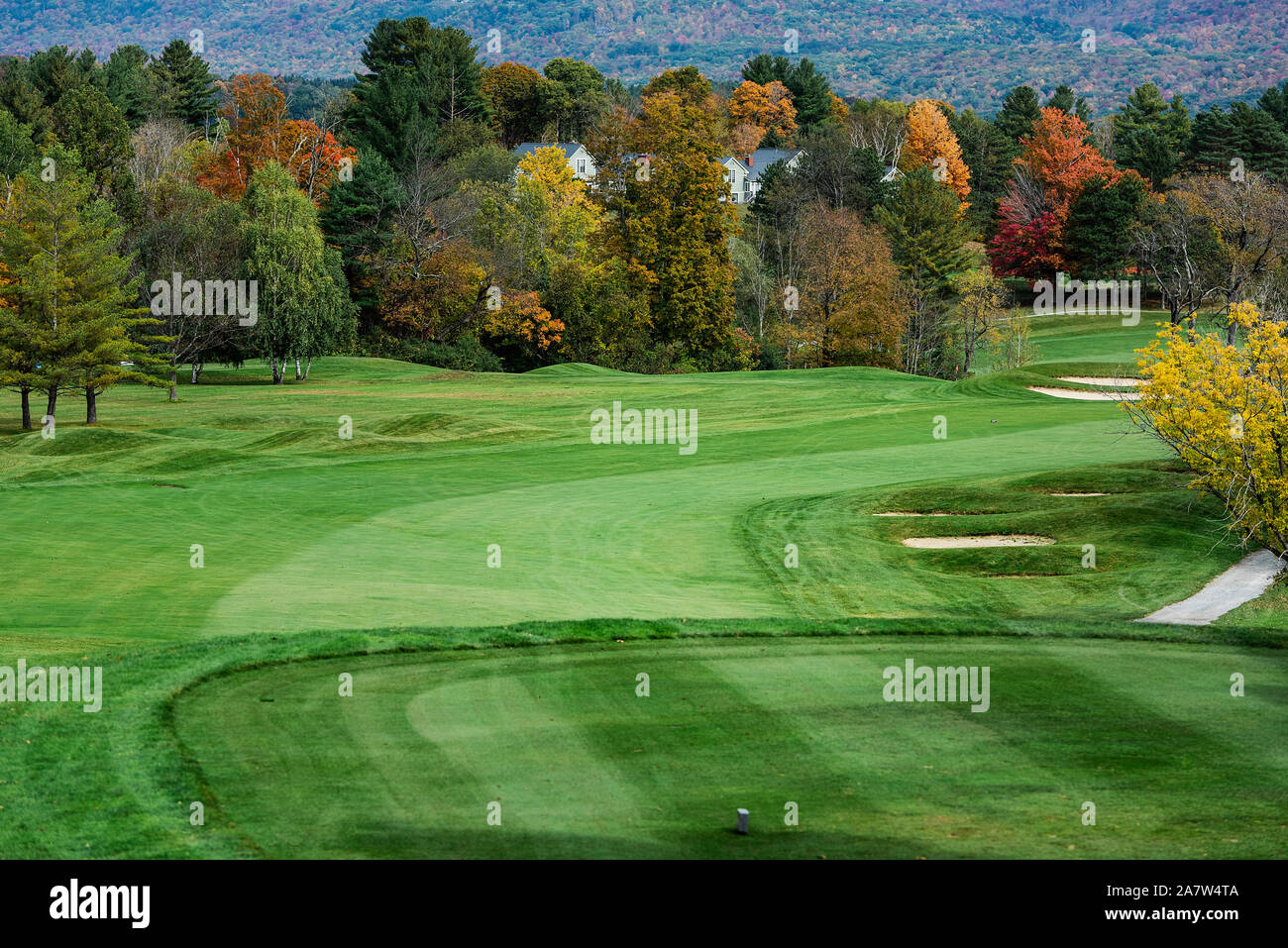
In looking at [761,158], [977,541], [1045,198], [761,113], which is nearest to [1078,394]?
[977,541]

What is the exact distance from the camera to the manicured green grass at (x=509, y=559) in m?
9.37

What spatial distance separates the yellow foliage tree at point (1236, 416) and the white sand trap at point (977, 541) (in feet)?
9.56

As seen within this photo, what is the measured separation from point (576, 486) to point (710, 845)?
2240 cm

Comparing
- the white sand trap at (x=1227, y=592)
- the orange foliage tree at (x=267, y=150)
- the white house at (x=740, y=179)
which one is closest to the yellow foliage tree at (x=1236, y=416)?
the white sand trap at (x=1227, y=592)

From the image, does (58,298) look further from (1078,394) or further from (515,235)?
(515,235)

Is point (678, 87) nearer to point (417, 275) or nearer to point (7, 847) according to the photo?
point (417, 275)

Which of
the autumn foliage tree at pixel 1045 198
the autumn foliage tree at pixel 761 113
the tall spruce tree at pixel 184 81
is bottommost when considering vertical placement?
the autumn foliage tree at pixel 1045 198

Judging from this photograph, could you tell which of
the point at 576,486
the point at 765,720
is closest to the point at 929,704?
the point at 765,720

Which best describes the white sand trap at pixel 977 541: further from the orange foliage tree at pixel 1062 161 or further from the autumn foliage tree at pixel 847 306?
the orange foliage tree at pixel 1062 161

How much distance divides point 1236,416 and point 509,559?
11923 millimetres

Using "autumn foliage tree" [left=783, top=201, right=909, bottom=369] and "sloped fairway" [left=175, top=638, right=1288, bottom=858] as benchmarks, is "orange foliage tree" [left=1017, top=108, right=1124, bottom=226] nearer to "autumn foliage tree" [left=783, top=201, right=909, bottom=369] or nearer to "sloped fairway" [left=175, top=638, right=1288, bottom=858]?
"autumn foliage tree" [left=783, top=201, right=909, bottom=369]

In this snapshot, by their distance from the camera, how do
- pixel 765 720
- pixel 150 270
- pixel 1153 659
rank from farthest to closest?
pixel 150 270 < pixel 1153 659 < pixel 765 720

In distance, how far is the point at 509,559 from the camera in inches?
842
